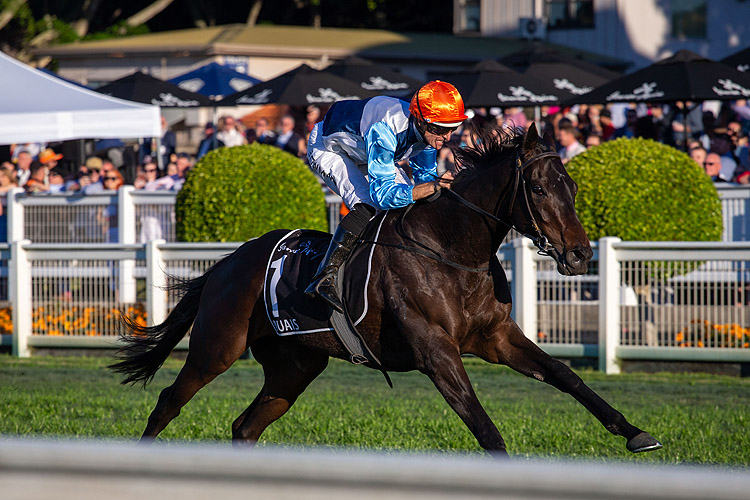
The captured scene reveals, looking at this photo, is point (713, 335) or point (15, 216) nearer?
point (713, 335)

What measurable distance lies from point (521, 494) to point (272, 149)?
29.2 ft

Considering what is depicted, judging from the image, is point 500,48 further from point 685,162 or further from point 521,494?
point 521,494

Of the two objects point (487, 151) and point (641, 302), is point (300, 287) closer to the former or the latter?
point (487, 151)

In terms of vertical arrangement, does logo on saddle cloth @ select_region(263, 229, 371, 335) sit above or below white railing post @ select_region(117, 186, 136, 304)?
below

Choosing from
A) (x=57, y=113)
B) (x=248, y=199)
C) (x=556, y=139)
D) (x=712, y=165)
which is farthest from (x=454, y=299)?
(x=556, y=139)

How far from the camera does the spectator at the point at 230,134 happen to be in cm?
1422

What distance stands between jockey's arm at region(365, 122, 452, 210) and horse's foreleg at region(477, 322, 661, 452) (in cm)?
70

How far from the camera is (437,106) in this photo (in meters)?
4.24

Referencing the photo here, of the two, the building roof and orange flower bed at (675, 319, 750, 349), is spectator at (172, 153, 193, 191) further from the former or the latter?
the building roof

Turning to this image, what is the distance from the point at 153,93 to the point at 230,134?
1226 mm

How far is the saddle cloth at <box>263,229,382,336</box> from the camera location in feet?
14.3

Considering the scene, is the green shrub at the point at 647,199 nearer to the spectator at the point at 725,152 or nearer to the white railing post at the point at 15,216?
the spectator at the point at 725,152

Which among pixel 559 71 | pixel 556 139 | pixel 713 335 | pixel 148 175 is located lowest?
pixel 713 335

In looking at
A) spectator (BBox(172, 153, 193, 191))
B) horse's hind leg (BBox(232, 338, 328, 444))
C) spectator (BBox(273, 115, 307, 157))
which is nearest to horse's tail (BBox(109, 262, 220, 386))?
horse's hind leg (BBox(232, 338, 328, 444))
